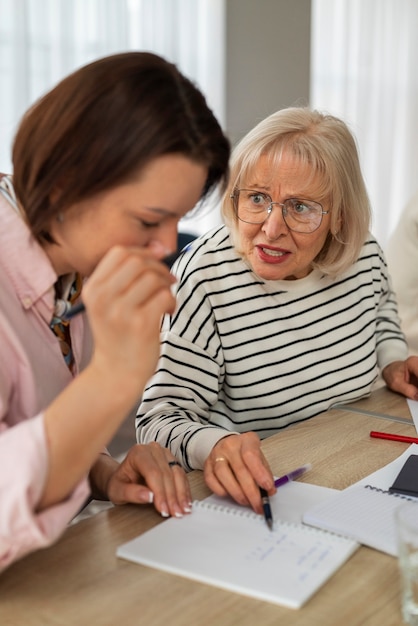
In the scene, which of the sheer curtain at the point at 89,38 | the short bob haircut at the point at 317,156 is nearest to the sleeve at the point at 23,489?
the short bob haircut at the point at 317,156

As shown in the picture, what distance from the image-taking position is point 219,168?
1.15 m

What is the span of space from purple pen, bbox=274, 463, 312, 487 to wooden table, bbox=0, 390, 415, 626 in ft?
0.72

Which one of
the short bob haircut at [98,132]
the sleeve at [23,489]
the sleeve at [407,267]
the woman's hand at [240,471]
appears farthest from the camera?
the sleeve at [407,267]

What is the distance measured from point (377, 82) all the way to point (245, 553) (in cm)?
427

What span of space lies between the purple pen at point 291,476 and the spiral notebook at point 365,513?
0.29ft

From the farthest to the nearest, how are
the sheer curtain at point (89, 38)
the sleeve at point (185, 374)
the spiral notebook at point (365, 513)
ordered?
1. the sheer curtain at point (89, 38)
2. the sleeve at point (185, 374)
3. the spiral notebook at point (365, 513)

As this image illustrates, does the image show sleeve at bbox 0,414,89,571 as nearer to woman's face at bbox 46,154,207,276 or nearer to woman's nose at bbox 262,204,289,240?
woman's face at bbox 46,154,207,276

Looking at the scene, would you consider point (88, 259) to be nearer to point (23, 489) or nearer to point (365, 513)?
point (23, 489)

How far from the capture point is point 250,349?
1.71m

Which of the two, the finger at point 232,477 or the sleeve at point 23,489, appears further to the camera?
the finger at point 232,477

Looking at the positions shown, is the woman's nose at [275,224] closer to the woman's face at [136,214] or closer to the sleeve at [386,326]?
the sleeve at [386,326]

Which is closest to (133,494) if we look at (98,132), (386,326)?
(98,132)

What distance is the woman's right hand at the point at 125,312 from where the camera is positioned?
0.92 metres

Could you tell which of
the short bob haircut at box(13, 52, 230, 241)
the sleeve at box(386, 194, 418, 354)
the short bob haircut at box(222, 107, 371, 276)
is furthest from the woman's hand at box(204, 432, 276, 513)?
the sleeve at box(386, 194, 418, 354)
